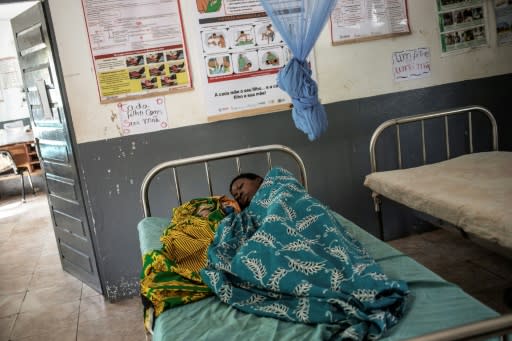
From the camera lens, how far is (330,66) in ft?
11.2

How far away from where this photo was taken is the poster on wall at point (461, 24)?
3564 millimetres

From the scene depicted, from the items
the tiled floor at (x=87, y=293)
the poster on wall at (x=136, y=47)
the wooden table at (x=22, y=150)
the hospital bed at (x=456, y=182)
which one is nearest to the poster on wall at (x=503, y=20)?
the hospital bed at (x=456, y=182)

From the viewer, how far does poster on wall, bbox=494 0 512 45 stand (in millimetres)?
3625

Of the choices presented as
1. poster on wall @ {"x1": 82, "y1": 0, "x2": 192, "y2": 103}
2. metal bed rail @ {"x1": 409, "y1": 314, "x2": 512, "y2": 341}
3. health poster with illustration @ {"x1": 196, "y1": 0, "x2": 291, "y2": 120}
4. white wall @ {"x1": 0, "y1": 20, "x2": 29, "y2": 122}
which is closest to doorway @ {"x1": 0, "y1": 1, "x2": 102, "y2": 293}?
poster on wall @ {"x1": 82, "y1": 0, "x2": 192, "y2": 103}

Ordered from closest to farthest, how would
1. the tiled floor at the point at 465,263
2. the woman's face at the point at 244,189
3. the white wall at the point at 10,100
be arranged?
1. the woman's face at the point at 244,189
2. the tiled floor at the point at 465,263
3. the white wall at the point at 10,100

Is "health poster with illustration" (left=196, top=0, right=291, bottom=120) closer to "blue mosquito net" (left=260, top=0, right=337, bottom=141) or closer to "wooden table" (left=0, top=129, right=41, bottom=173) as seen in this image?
"blue mosquito net" (left=260, top=0, right=337, bottom=141)

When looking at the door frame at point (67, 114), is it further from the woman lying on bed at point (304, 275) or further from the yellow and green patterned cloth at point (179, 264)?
the woman lying on bed at point (304, 275)

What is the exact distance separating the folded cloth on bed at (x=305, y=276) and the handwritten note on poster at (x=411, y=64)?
2.04m

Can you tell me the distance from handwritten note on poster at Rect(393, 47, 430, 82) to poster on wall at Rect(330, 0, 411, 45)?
0.16 metres

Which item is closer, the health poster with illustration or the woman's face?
the woman's face

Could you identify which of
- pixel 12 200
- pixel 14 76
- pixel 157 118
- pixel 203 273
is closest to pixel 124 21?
pixel 157 118

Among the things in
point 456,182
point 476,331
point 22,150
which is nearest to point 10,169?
point 22,150

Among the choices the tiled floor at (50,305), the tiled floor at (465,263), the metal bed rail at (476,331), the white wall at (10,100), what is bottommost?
the tiled floor at (465,263)

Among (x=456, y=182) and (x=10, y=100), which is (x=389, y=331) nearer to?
(x=456, y=182)
